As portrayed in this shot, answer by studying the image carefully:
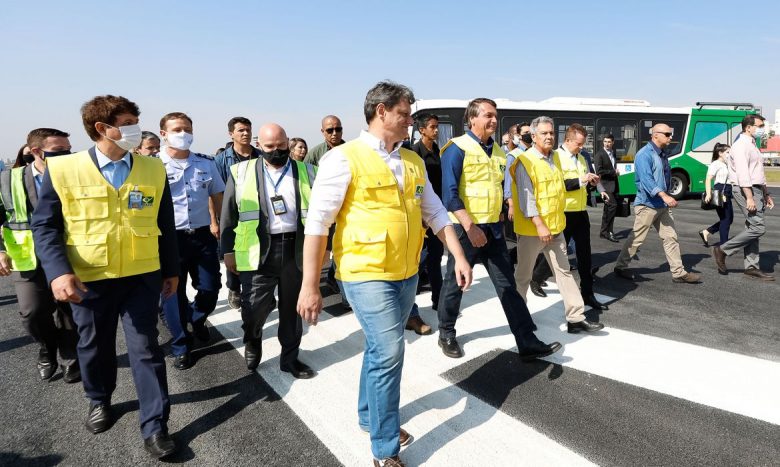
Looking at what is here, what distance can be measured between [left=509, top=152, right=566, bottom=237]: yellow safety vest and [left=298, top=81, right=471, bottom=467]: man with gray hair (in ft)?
6.47

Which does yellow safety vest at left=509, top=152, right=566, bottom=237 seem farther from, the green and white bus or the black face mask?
the green and white bus

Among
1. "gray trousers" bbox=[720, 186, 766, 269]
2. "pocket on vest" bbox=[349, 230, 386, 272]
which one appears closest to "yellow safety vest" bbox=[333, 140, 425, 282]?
"pocket on vest" bbox=[349, 230, 386, 272]

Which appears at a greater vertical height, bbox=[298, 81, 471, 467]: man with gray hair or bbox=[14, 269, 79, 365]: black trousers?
bbox=[298, 81, 471, 467]: man with gray hair

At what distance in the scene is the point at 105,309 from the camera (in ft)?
8.64

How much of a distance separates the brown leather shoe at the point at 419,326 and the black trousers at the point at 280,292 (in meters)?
1.25

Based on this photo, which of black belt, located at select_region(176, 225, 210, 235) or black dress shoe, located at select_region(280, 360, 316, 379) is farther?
black belt, located at select_region(176, 225, 210, 235)

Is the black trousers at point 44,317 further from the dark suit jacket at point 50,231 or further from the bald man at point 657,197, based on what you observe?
the bald man at point 657,197

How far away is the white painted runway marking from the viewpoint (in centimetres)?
250

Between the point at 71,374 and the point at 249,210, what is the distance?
6.36 feet

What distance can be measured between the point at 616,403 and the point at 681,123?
1673 centimetres

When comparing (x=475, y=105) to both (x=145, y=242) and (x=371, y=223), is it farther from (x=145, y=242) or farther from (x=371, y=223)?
(x=145, y=242)

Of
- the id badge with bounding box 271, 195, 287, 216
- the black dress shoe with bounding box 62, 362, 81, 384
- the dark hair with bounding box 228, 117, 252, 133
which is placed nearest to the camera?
the id badge with bounding box 271, 195, 287, 216

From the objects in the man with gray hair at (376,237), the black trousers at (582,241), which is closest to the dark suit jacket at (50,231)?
the man with gray hair at (376,237)

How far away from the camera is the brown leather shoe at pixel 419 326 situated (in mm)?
4262
